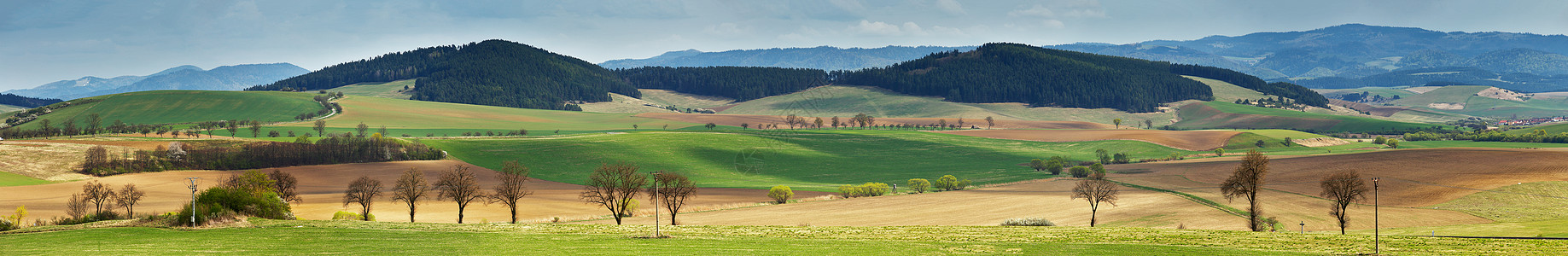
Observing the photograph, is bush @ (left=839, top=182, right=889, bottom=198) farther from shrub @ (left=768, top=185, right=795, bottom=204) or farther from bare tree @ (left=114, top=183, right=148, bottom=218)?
bare tree @ (left=114, top=183, right=148, bottom=218)

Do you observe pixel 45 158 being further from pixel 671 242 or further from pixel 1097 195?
pixel 1097 195

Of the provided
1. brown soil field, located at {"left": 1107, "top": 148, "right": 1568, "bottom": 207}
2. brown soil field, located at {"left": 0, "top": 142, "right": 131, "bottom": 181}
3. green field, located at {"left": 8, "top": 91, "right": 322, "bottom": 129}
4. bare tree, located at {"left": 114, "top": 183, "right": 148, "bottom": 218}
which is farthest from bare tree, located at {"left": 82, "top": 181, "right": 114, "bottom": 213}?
brown soil field, located at {"left": 1107, "top": 148, "right": 1568, "bottom": 207}

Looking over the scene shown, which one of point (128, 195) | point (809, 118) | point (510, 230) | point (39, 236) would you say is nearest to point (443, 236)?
point (510, 230)

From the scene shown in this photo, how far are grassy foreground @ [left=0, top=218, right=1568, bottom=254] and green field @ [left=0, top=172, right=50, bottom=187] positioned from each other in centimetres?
5610

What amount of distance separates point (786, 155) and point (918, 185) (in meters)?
28.3

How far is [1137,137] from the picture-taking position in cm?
12800

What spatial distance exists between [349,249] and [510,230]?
308 inches

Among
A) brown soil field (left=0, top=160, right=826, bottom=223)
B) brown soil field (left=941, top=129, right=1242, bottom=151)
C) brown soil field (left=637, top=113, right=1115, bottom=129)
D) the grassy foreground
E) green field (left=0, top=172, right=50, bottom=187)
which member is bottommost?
brown soil field (left=0, top=160, right=826, bottom=223)

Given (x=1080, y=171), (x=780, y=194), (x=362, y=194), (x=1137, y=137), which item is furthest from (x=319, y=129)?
(x=1137, y=137)

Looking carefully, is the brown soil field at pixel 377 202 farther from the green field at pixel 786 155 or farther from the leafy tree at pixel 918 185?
the leafy tree at pixel 918 185

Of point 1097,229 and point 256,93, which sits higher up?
point 256,93

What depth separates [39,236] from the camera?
29.8 metres

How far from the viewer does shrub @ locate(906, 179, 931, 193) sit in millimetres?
82688

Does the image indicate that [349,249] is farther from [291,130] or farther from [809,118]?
[809,118]
